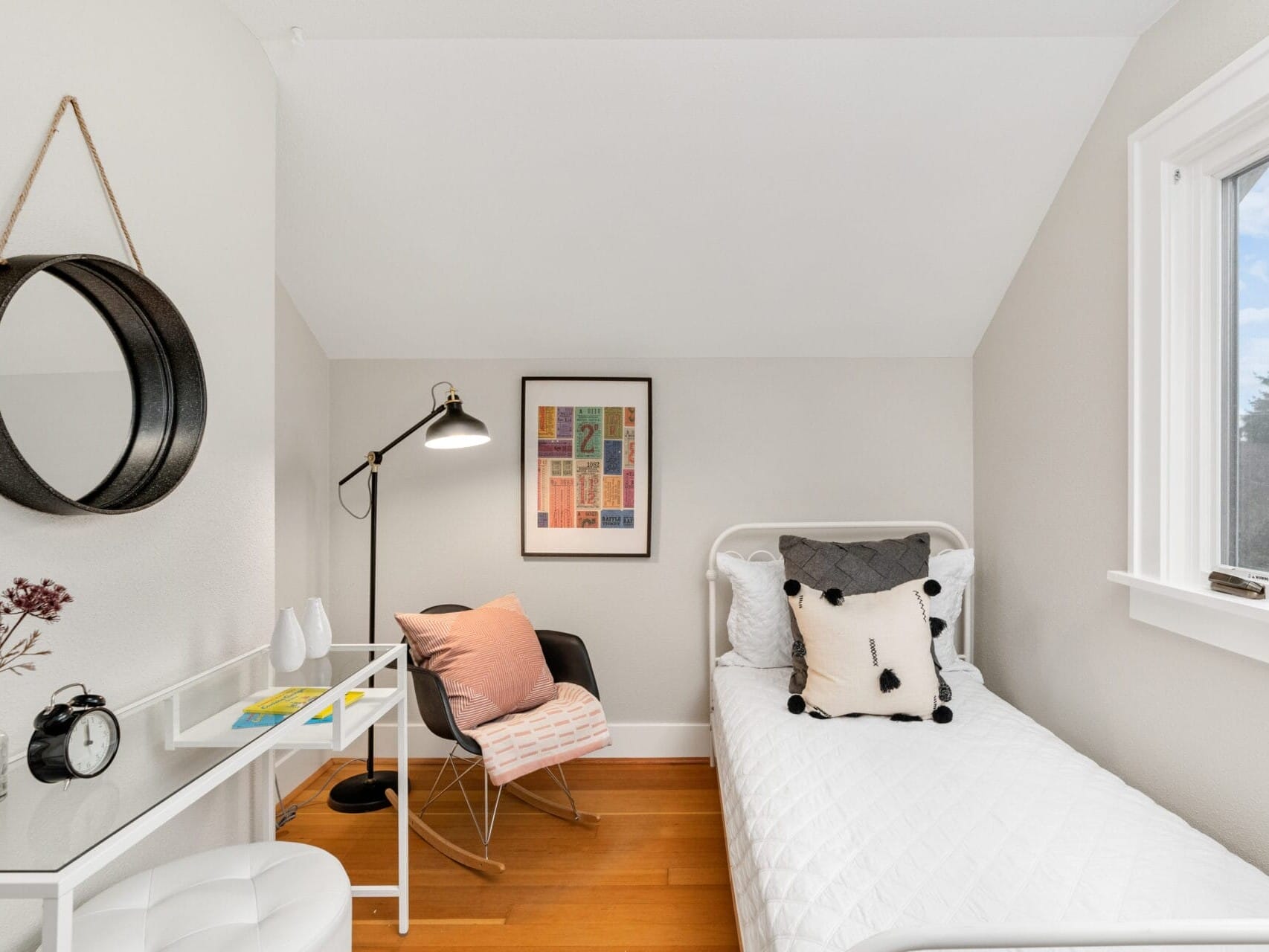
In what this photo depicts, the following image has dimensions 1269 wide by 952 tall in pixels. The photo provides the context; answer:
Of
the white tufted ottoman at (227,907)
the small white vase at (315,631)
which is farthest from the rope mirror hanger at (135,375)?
the white tufted ottoman at (227,907)

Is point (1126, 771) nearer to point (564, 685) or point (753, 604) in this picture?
point (753, 604)

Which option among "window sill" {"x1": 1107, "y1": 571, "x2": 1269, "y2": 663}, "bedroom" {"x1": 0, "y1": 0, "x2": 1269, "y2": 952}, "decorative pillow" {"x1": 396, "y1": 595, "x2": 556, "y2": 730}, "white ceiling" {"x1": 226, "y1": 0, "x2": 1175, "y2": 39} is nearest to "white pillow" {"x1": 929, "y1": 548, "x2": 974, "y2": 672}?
"bedroom" {"x1": 0, "y1": 0, "x2": 1269, "y2": 952}

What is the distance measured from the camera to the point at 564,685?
107 inches

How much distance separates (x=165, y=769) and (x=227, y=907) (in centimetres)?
37

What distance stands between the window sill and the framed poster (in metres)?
1.73

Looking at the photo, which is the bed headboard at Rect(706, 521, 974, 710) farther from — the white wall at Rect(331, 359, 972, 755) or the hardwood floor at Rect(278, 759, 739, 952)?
the hardwood floor at Rect(278, 759, 739, 952)

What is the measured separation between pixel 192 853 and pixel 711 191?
2.32m

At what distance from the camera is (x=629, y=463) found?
120 inches

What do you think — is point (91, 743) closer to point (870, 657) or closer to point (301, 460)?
point (301, 460)

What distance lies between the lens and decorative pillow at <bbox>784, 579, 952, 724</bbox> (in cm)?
224

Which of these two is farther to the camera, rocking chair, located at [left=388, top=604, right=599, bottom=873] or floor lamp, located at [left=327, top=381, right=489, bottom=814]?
floor lamp, located at [left=327, top=381, right=489, bottom=814]

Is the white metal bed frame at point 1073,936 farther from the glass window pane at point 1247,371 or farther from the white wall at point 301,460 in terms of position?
the white wall at point 301,460

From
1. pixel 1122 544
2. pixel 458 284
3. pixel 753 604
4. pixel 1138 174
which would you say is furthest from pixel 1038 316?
pixel 458 284

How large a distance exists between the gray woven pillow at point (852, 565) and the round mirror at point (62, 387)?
207 cm
